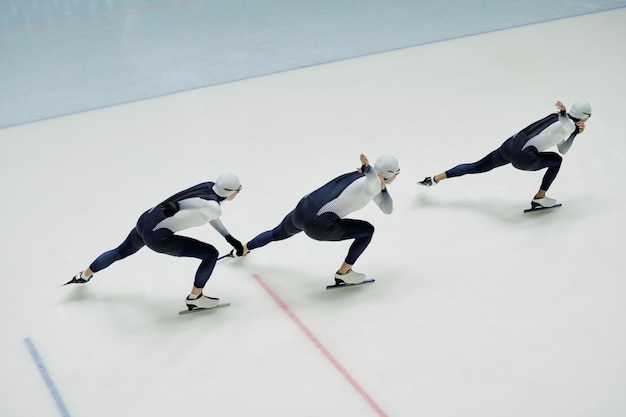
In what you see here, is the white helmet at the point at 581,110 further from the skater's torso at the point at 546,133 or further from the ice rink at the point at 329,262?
the ice rink at the point at 329,262

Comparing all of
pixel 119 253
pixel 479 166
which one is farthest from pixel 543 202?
→ pixel 119 253

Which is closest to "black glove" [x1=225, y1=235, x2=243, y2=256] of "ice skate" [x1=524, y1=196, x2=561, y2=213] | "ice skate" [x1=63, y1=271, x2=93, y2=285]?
"ice skate" [x1=63, y1=271, x2=93, y2=285]

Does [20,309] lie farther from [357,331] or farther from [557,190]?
[557,190]

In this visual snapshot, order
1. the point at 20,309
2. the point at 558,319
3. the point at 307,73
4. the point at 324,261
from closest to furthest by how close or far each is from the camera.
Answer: the point at 558,319
the point at 20,309
the point at 324,261
the point at 307,73

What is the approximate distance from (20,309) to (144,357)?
1578mm

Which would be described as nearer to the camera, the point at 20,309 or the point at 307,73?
the point at 20,309

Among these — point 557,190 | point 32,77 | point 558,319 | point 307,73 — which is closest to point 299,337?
point 558,319

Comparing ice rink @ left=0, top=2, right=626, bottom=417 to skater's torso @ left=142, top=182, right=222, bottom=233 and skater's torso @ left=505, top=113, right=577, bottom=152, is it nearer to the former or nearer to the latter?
skater's torso @ left=505, top=113, right=577, bottom=152

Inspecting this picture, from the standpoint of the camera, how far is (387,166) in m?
8.20

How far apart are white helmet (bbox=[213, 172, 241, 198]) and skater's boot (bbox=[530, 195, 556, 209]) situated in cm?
352

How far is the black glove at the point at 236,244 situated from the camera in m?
8.70

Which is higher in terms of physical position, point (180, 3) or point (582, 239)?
point (180, 3)

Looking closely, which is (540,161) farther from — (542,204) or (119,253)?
(119,253)

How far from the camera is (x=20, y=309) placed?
8.72 meters
